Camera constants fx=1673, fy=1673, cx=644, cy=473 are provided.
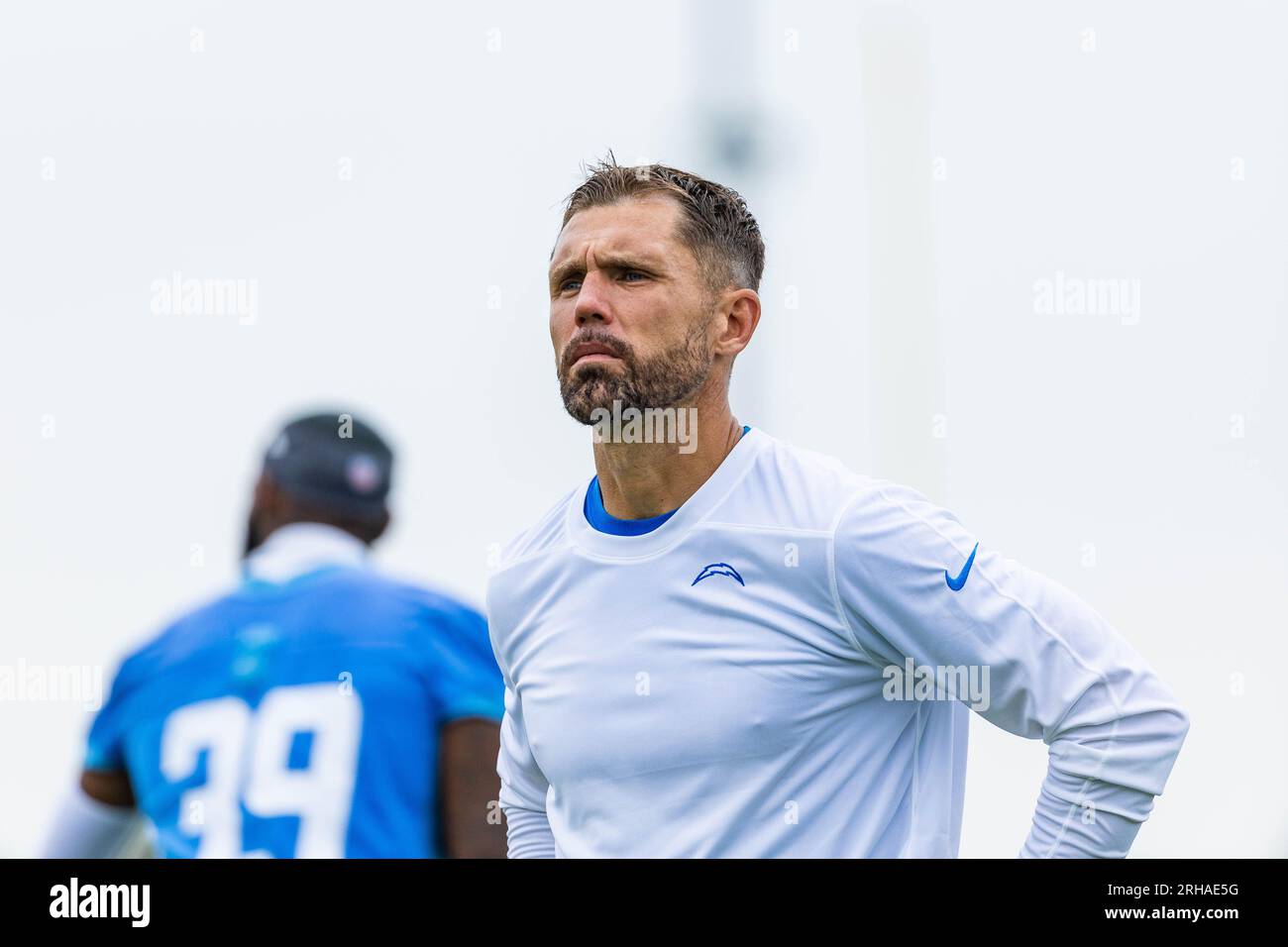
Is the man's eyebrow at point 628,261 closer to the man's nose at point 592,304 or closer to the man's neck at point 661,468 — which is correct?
the man's nose at point 592,304

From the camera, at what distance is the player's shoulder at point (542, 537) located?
4.04m

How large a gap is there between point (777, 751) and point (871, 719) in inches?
9.0

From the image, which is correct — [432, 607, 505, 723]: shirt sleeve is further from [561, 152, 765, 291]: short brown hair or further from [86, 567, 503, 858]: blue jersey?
[561, 152, 765, 291]: short brown hair

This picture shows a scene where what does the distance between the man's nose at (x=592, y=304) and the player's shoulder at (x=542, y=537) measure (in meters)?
0.49

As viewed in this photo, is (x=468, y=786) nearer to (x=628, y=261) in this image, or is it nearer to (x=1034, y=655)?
(x=628, y=261)

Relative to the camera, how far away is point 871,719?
3.64 metres

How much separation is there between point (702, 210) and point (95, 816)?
8.38 feet

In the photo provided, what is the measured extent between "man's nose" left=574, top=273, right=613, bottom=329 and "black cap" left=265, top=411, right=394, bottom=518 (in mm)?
1380

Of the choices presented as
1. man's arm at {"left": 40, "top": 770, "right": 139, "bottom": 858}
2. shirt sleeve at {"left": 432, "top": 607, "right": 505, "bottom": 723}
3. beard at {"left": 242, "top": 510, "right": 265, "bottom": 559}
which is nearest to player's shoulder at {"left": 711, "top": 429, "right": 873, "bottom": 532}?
shirt sleeve at {"left": 432, "top": 607, "right": 505, "bottom": 723}

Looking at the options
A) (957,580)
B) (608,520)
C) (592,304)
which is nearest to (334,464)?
(608,520)

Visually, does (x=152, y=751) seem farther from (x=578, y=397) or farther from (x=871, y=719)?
(x=871, y=719)

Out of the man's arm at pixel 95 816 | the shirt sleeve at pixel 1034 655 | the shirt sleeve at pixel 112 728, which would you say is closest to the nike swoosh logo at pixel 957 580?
the shirt sleeve at pixel 1034 655
